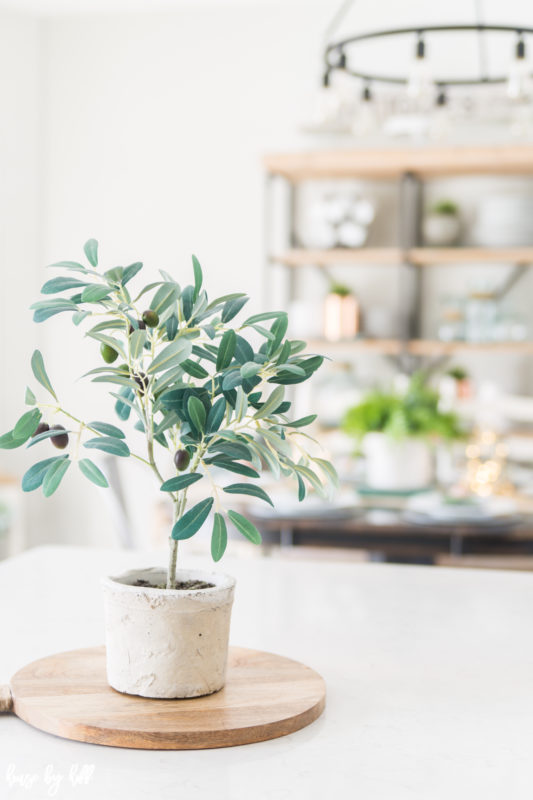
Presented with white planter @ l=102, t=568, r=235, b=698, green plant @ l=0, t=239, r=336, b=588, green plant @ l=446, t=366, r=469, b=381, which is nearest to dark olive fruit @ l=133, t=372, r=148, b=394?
green plant @ l=0, t=239, r=336, b=588

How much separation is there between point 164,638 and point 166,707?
0.06m

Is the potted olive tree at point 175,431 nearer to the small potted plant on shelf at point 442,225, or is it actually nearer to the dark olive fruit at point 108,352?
the dark olive fruit at point 108,352

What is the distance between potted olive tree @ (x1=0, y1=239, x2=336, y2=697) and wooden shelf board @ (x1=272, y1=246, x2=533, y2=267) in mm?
3353

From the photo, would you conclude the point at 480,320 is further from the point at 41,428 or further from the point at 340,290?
the point at 41,428

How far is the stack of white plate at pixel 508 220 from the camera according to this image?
4082 millimetres

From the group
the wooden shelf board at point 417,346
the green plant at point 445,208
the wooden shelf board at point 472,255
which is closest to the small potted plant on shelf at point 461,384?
the wooden shelf board at point 417,346

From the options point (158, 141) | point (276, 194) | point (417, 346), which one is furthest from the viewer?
point (158, 141)

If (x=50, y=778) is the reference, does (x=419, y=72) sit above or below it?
above

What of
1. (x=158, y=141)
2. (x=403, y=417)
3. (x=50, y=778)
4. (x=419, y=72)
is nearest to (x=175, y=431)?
(x=50, y=778)

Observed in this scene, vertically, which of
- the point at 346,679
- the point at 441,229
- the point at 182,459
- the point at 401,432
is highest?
the point at 441,229

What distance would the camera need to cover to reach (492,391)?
161 inches

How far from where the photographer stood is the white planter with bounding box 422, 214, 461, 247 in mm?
4195

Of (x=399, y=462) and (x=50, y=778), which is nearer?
(x=50, y=778)

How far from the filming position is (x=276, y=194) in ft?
15.0
